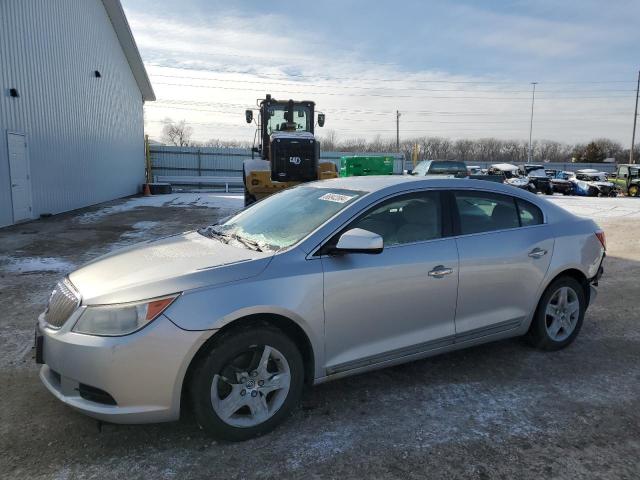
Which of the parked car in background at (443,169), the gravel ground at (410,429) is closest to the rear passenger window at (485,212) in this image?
the gravel ground at (410,429)

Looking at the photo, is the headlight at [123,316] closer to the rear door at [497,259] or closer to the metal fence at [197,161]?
the rear door at [497,259]

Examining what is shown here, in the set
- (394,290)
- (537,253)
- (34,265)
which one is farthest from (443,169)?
(394,290)

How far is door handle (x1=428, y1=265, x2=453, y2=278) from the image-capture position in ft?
11.6

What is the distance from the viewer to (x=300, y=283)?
3.02 metres

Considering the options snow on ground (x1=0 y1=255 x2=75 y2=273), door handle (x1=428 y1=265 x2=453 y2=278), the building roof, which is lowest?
snow on ground (x1=0 y1=255 x2=75 y2=273)

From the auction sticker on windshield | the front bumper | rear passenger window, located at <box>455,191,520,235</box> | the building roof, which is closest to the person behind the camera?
the front bumper

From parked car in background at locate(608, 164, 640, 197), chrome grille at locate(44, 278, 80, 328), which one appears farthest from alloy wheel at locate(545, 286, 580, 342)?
parked car in background at locate(608, 164, 640, 197)

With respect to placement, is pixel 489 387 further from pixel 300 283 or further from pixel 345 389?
pixel 300 283

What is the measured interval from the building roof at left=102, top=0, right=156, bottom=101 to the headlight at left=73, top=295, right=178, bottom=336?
73.3 ft

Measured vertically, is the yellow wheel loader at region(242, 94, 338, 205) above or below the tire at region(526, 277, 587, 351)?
above

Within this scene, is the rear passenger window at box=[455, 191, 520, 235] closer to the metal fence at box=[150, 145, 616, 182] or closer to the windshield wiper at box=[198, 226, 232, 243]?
the windshield wiper at box=[198, 226, 232, 243]

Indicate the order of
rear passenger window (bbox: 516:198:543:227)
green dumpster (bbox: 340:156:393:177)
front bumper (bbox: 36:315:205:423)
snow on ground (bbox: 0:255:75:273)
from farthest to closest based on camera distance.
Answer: green dumpster (bbox: 340:156:393:177) → snow on ground (bbox: 0:255:75:273) → rear passenger window (bbox: 516:198:543:227) → front bumper (bbox: 36:315:205:423)

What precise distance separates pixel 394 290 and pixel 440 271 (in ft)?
1.42

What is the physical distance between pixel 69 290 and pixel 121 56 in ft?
81.0
